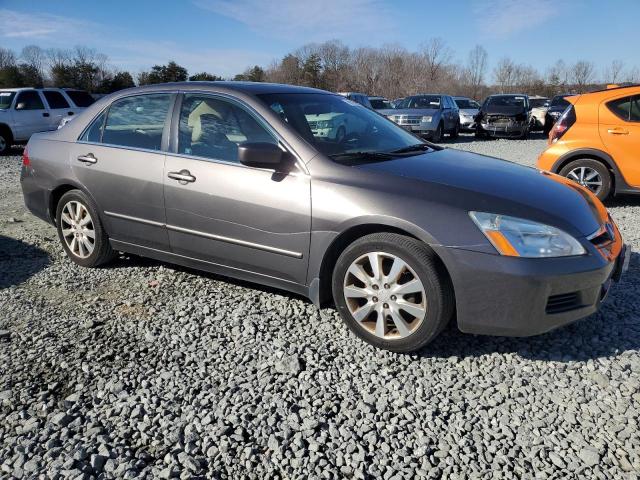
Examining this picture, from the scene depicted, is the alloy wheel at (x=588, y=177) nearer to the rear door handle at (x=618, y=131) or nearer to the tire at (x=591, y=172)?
the tire at (x=591, y=172)

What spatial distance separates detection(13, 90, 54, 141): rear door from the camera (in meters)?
14.5

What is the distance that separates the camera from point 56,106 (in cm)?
1512

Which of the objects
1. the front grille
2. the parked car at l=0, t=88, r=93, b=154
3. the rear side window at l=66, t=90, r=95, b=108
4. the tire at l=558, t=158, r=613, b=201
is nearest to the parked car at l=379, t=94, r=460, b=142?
the tire at l=558, t=158, r=613, b=201

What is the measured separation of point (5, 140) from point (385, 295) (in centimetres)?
1537

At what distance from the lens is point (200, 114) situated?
3.91 metres

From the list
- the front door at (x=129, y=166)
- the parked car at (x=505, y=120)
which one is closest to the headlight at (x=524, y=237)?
the front door at (x=129, y=166)

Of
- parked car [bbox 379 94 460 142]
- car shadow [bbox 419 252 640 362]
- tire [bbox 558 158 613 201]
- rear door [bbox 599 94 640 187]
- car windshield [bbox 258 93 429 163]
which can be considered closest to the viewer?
car shadow [bbox 419 252 640 362]

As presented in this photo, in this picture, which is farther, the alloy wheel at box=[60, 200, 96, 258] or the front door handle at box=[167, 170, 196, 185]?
the alloy wheel at box=[60, 200, 96, 258]

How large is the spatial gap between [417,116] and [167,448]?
1579cm

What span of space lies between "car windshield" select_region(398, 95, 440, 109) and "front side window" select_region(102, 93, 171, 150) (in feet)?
48.6

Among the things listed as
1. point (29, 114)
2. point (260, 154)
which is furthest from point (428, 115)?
point (260, 154)

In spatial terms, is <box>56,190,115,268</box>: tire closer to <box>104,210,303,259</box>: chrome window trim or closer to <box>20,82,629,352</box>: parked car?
<box>20,82,629,352</box>: parked car

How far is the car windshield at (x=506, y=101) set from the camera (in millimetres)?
18938

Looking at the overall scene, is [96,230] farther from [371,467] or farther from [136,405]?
[371,467]
